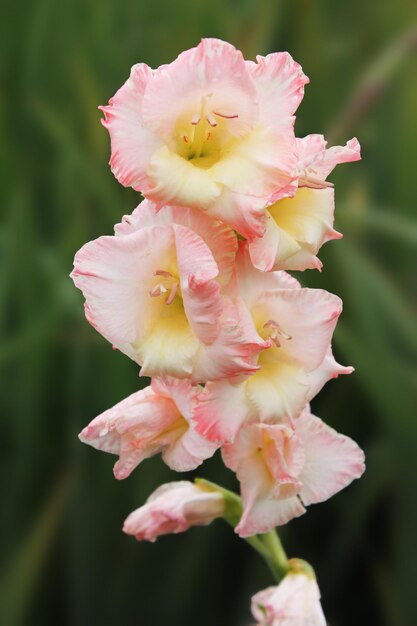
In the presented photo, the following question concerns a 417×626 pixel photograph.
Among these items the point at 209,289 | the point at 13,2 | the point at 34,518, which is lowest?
the point at 34,518

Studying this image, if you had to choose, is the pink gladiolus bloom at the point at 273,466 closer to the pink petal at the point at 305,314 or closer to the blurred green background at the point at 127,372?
the pink petal at the point at 305,314

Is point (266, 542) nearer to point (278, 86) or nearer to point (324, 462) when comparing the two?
point (324, 462)

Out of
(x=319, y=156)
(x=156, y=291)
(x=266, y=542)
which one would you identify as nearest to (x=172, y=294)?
(x=156, y=291)

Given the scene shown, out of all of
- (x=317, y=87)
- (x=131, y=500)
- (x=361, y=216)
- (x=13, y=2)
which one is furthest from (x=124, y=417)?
(x=13, y=2)

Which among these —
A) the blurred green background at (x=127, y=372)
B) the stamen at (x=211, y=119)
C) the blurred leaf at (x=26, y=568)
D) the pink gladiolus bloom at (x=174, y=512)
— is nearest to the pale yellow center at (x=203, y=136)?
the stamen at (x=211, y=119)

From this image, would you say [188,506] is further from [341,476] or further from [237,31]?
[237,31]
